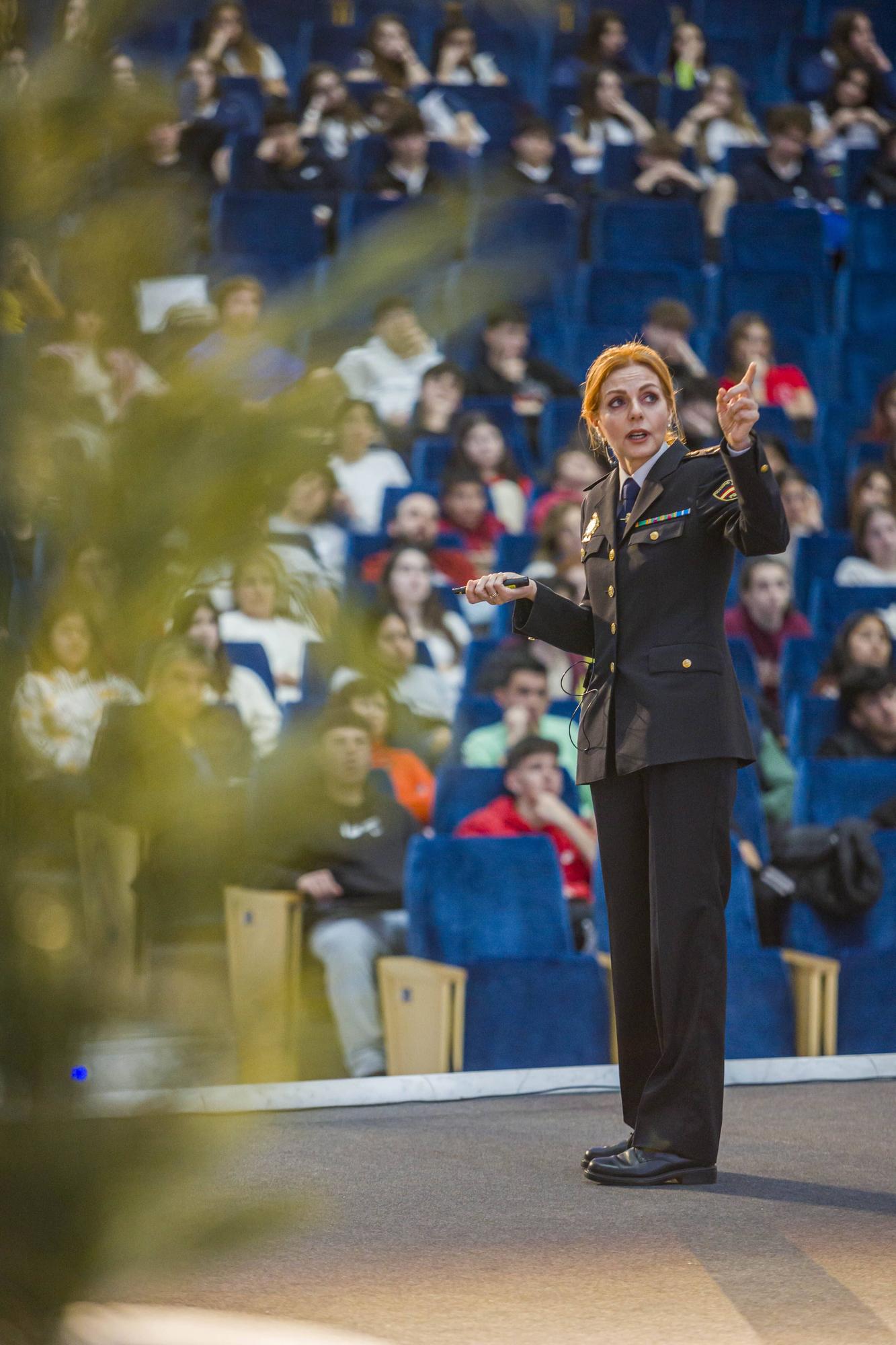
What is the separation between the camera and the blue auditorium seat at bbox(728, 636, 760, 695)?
147 inches

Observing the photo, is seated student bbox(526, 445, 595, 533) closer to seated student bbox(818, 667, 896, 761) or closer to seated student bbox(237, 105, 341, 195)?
seated student bbox(818, 667, 896, 761)

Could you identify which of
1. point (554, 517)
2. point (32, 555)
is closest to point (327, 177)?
point (554, 517)

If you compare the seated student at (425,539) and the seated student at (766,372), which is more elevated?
the seated student at (766,372)

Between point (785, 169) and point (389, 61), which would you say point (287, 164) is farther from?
point (785, 169)

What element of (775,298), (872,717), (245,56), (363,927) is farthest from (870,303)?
(363,927)

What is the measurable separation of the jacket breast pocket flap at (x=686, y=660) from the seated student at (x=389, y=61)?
4.51 metres

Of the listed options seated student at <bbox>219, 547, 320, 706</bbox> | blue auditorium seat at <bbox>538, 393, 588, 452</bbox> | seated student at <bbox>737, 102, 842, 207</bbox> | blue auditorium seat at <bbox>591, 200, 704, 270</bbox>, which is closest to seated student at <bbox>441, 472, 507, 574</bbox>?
blue auditorium seat at <bbox>538, 393, 588, 452</bbox>

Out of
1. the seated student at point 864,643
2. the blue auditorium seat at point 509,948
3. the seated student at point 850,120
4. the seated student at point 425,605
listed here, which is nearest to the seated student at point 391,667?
the blue auditorium seat at point 509,948

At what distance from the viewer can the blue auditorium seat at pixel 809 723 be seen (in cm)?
354

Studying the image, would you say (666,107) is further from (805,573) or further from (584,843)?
(584,843)

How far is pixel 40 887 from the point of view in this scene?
66 centimetres

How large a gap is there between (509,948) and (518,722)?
0.57m

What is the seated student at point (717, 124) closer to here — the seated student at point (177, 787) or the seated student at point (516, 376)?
the seated student at point (516, 376)

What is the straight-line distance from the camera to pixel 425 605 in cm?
376
